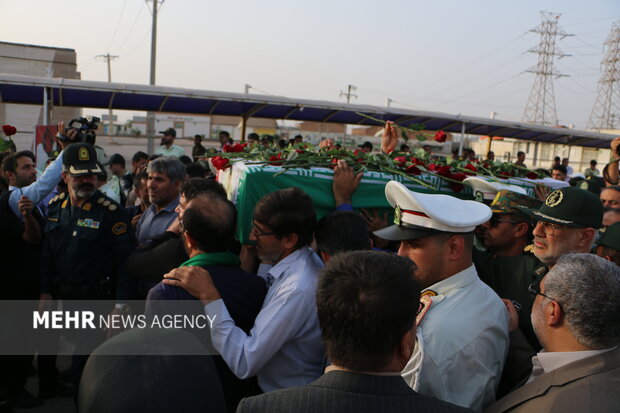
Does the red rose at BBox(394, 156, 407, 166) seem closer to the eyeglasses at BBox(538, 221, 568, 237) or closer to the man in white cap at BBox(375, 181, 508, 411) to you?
the eyeglasses at BBox(538, 221, 568, 237)

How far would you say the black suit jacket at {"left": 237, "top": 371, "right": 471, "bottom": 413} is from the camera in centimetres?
120

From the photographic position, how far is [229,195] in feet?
11.4

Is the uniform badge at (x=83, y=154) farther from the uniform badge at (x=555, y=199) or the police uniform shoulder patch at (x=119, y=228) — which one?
the uniform badge at (x=555, y=199)

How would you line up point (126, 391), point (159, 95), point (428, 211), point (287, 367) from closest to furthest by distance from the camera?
point (126, 391) < point (428, 211) < point (287, 367) < point (159, 95)

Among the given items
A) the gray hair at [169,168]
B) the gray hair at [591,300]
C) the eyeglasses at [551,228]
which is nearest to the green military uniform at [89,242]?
the gray hair at [169,168]

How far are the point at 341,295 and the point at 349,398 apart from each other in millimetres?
256

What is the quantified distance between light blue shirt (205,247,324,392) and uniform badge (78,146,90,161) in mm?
2108

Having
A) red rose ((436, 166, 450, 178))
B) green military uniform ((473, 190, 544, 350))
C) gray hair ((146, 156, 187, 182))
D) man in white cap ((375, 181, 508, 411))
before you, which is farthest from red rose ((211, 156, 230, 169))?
green military uniform ((473, 190, 544, 350))

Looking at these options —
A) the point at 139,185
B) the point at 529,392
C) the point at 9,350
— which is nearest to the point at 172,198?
the point at 139,185

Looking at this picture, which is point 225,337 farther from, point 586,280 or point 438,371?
point 586,280

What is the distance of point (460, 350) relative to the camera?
5.44ft

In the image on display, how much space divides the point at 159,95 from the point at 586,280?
10562 millimetres

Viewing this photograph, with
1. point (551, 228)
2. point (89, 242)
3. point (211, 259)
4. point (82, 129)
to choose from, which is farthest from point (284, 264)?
point (82, 129)

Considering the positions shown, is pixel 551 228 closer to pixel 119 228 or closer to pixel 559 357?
pixel 559 357
